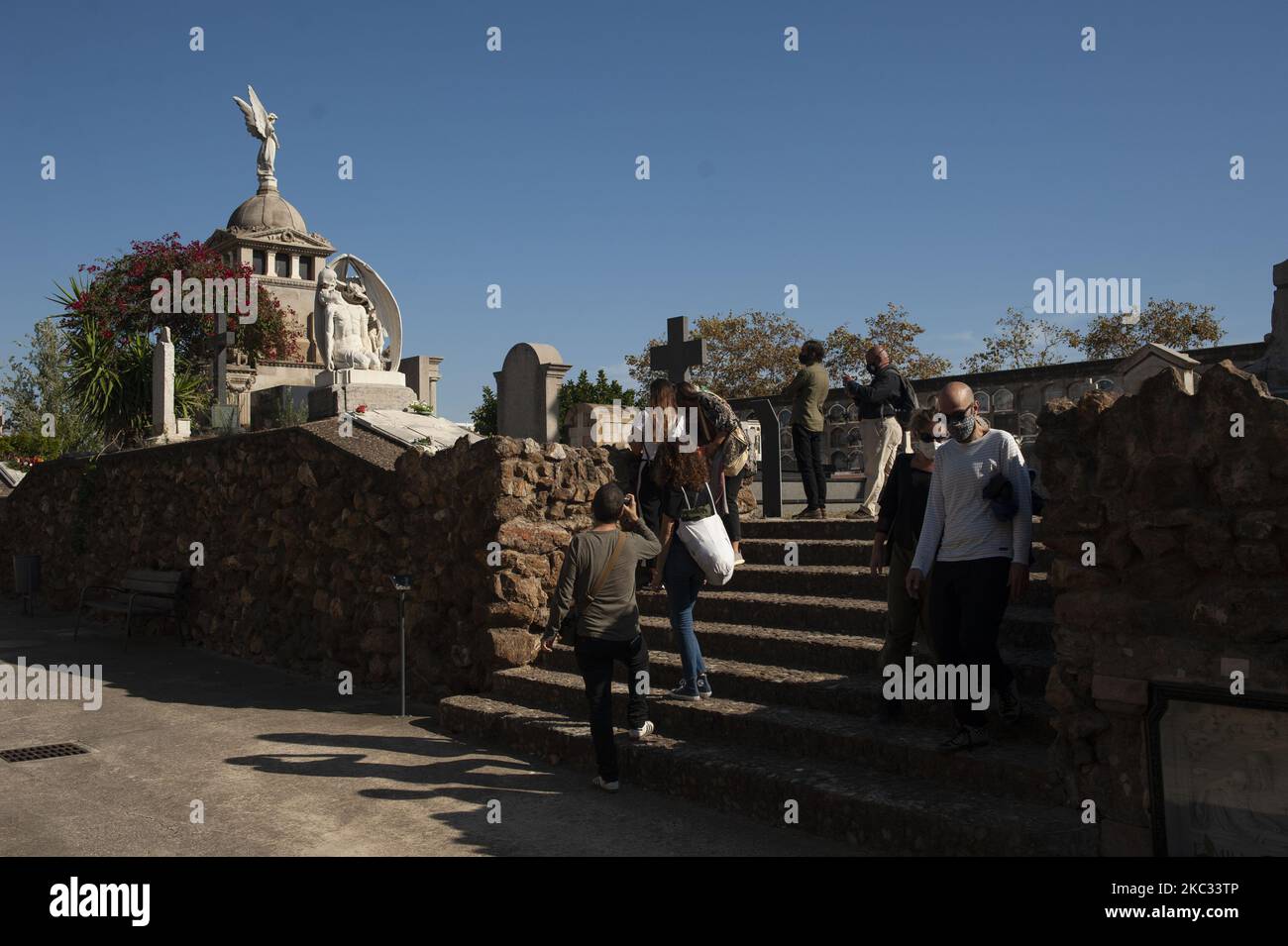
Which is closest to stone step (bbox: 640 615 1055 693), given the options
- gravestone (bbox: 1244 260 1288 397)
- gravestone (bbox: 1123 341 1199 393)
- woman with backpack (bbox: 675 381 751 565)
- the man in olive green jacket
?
woman with backpack (bbox: 675 381 751 565)

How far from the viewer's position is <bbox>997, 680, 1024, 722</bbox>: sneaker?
193 inches

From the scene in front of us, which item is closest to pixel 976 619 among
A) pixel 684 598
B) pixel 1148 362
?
pixel 684 598

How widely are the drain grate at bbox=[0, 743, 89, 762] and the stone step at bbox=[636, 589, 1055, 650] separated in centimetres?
424

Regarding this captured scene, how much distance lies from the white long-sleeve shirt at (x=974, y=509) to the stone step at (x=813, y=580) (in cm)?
163

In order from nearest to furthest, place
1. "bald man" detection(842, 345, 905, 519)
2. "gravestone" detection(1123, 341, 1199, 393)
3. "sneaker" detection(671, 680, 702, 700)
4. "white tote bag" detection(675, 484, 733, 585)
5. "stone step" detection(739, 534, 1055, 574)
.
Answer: "white tote bag" detection(675, 484, 733, 585)
"sneaker" detection(671, 680, 702, 700)
"gravestone" detection(1123, 341, 1199, 393)
"stone step" detection(739, 534, 1055, 574)
"bald man" detection(842, 345, 905, 519)

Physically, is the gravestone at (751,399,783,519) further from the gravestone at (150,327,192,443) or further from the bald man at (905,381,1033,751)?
the gravestone at (150,327,192,443)

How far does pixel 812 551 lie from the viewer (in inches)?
316

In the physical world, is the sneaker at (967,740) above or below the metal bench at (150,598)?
below

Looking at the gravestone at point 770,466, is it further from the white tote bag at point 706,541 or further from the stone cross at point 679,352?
the white tote bag at point 706,541

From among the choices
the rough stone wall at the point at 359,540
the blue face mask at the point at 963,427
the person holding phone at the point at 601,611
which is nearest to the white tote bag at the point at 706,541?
the person holding phone at the point at 601,611

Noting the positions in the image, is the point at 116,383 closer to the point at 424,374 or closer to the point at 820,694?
the point at 820,694

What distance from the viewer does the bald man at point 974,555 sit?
4844 mm

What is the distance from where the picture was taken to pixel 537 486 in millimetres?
8320

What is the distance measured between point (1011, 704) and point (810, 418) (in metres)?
4.71
